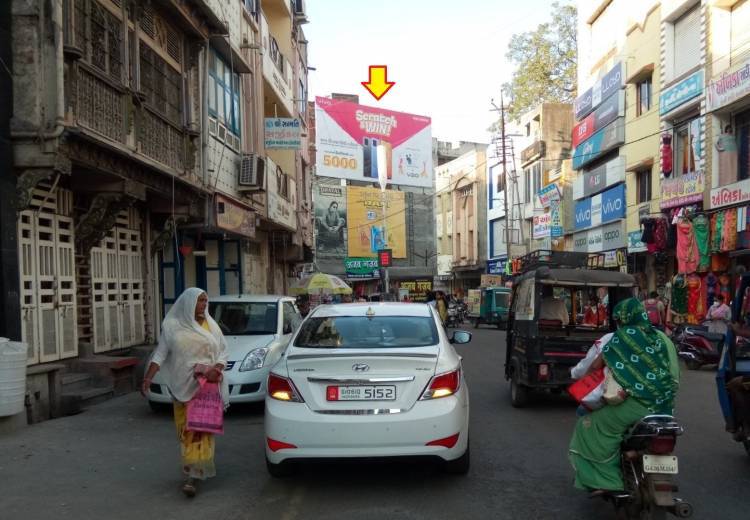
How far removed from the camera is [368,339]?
6.58 metres

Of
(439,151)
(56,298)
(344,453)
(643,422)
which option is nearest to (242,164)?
(56,298)

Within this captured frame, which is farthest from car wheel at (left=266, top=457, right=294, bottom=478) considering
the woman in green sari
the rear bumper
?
the woman in green sari

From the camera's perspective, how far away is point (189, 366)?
588 centimetres

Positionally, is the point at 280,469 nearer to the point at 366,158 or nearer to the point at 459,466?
the point at 459,466

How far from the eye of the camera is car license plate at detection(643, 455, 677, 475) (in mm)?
4359

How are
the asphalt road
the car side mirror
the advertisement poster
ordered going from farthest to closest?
the advertisement poster, the car side mirror, the asphalt road

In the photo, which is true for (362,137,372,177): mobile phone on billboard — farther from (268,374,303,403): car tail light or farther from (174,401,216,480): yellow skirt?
(268,374,303,403): car tail light

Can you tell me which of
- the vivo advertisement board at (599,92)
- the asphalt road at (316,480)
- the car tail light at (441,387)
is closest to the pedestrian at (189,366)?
the asphalt road at (316,480)

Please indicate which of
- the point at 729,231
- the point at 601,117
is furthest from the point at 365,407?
the point at 601,117

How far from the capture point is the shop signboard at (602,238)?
27.6 metres

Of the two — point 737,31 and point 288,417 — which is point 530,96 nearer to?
point 737,31

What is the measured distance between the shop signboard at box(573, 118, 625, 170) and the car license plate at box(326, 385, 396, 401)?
24.6 meters

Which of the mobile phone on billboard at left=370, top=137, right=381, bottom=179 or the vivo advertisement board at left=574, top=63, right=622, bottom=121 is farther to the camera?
the mobile phone on billboard at left=370, top=137, right=381, bottom=179

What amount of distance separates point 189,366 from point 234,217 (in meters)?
11.4
